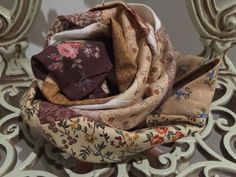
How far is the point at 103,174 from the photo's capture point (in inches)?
18.8

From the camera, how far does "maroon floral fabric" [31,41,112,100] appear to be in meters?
0.47

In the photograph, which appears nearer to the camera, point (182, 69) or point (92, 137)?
point (92, 137)

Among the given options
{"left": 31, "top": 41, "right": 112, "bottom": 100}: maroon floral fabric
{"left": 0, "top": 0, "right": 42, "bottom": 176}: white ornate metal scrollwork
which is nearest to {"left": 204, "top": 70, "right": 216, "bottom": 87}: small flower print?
{"left": 31, "top": 41, "right": 112, "bottom": 100}: maroon floral fabric

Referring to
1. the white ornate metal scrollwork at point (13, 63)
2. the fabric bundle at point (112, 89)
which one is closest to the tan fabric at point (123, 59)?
the fabric bundle at point (112, 89)

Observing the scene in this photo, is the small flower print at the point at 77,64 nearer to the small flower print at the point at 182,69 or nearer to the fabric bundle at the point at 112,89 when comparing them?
the fabric bundle at the point at 112,89

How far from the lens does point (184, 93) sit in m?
0.52

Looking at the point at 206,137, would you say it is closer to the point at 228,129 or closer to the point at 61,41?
the point at 228,129

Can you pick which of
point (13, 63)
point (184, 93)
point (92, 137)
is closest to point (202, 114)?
point (184, 93)

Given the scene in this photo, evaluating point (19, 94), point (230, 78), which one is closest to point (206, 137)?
point (230, 78)

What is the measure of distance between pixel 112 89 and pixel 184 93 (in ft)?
0.29

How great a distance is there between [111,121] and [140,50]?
0.29 feet

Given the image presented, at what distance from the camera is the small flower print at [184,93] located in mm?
521

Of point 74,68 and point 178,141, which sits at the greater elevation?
point 74,68

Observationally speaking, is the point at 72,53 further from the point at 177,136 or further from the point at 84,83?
the point at 177,136
